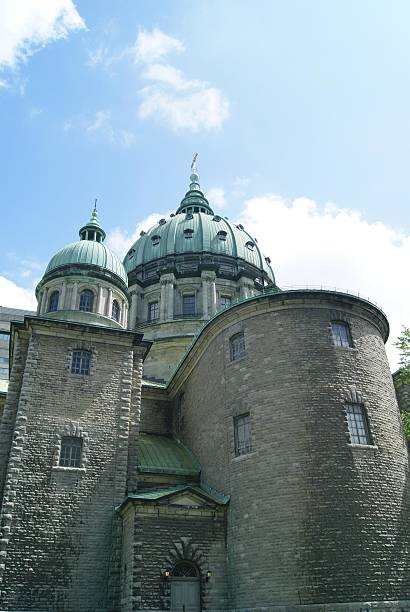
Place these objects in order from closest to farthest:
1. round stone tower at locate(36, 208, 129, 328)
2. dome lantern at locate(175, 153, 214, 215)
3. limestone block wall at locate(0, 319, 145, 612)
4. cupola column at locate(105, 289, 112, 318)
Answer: limestone block wall at locate(0, 319, 145, 612), round stone tower at locate(36, 208, 129, 328), cupola column at locate(105, 289, 112, 318), dome lantern at locate(175, 153, 214, 215)

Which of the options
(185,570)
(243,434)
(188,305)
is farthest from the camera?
(188,305)

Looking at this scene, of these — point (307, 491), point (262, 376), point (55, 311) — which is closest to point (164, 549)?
point (307, 491)

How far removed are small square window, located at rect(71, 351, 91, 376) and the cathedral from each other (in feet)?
0.26

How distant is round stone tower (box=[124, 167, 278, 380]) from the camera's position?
126ft

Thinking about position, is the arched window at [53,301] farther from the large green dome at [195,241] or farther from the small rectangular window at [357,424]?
the small rectangular window at [357,424]

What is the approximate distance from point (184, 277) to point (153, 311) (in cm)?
381

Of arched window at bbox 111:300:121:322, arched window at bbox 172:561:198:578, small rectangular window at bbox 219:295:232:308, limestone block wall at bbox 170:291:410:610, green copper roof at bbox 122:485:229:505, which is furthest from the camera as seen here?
small rectangular window at bbox 219:295:232:308

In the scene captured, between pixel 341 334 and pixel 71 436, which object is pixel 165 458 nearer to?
pixel 71 436

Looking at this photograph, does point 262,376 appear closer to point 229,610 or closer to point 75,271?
point 229,610

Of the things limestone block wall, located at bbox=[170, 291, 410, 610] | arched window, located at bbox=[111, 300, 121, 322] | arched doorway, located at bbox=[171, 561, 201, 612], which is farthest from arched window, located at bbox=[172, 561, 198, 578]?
arched window, located at bbox=[111, 300, 121, 322]

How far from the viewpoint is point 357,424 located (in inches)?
760

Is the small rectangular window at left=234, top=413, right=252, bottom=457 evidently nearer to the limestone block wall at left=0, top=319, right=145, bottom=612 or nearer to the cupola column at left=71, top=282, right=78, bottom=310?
the limestone block wall at left=0, top=319, right=145, bottom=612

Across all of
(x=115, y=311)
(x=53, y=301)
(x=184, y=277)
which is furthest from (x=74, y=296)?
(x=184, y=277)

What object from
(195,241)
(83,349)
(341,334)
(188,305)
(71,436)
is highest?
(195,241)
